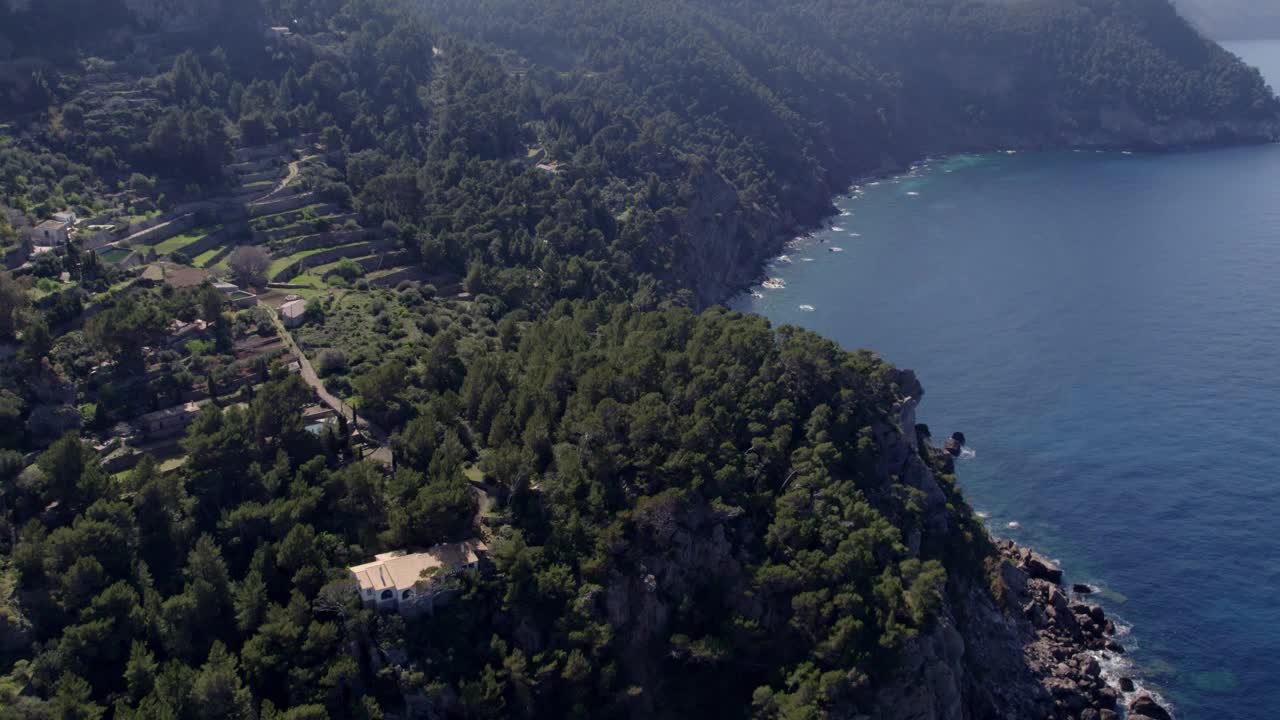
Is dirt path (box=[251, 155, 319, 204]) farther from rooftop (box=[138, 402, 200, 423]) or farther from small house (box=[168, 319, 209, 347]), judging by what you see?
rooftop (box=[138, 402, 200, 423])

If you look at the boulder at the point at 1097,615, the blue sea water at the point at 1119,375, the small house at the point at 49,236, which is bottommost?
the boulder at the point at 1097,615

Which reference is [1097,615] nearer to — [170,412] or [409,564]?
[409,564]

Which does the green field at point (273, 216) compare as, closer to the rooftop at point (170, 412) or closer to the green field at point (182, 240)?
the green field at point (182, 240)

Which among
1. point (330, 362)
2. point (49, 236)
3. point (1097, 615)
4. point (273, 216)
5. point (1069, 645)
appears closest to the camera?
point (1069, 645)

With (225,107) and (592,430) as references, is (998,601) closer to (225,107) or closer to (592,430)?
(592,430)

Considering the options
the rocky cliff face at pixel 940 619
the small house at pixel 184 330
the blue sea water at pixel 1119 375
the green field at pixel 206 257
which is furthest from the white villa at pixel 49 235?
the blue sea water at pixel 1119 375

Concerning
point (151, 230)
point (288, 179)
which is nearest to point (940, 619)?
point (151, 230)

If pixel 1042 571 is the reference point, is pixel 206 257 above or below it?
above
